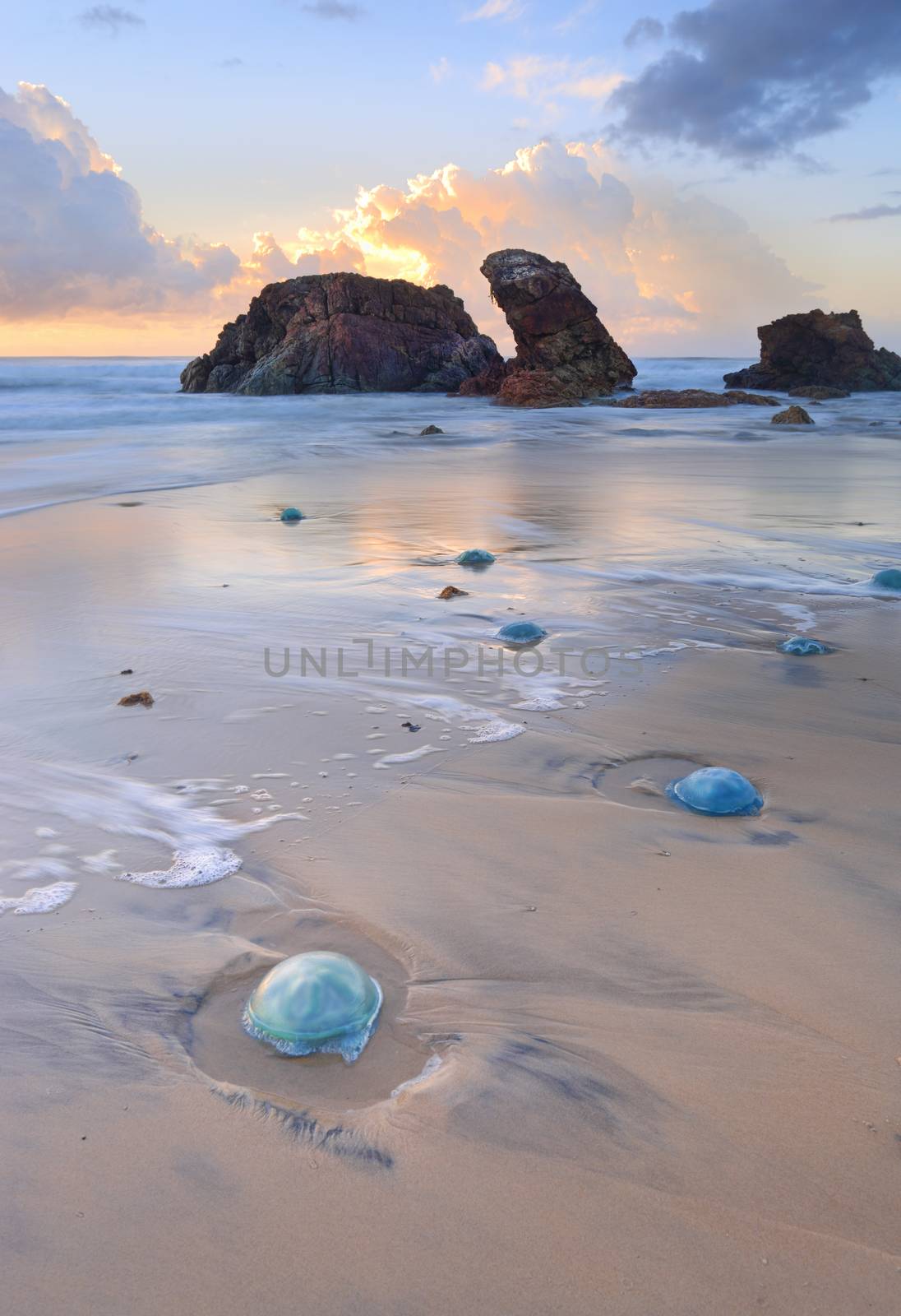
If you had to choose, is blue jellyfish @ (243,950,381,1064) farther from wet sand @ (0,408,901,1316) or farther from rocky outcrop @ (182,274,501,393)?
rocky outcrop @ (182,274,501,393)

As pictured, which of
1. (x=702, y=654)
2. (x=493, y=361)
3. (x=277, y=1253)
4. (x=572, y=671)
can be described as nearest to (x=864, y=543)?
(x=702, y=654)

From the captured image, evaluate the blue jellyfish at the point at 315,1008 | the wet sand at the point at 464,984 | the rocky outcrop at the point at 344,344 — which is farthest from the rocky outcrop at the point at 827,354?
the blue jellyfish at the point at 315,1008

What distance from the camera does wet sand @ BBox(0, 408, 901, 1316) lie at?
115 cm

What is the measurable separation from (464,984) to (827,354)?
89.1 ft

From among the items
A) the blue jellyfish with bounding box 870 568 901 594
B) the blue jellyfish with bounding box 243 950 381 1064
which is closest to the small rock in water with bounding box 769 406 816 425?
the blue jellyfish with bounding box 870 568 901 594

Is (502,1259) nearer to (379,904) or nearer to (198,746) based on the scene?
(379,904)

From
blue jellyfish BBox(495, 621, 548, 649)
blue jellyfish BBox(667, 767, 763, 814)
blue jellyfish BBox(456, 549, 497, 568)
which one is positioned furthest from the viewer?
blue jellyfish BBox(456, 549, 497, 568)

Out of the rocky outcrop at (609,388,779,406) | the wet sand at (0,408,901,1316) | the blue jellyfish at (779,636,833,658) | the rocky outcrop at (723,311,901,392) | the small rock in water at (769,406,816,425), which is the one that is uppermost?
the rocky outcrop at (723,311,901,392)

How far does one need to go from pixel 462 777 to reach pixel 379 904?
25.2 inches

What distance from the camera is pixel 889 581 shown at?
176 inches

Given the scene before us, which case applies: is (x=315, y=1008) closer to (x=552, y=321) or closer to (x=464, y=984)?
(x=464, y=984)

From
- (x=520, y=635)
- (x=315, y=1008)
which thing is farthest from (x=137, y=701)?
(x=315, y=1008)

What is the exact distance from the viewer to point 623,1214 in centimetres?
120

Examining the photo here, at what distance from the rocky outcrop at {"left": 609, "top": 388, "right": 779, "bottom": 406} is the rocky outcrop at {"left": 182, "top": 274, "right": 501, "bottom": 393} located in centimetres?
1011
